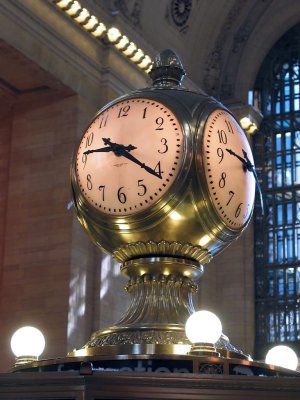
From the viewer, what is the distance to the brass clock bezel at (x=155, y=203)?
188cm

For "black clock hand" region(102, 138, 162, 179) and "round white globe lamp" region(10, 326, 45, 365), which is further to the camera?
"round white globe lamp" region(10, 326, 45, 365)

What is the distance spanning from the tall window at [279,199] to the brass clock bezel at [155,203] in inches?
662

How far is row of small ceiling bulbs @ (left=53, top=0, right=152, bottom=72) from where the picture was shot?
1521 cm

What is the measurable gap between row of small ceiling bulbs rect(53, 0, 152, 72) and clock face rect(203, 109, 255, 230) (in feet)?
44.0

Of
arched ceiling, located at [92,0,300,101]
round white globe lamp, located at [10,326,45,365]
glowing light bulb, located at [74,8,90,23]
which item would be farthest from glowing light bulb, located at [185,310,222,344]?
arched ceiling, located at [92,0,300,101]

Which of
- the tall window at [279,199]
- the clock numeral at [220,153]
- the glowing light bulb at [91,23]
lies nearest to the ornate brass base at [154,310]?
the clock numeral at [220,153]

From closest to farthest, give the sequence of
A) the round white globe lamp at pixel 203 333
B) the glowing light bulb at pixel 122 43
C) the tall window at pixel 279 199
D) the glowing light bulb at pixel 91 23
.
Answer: the round white globe lamp at pixel 203 333
the glowing light bulb at pixel 91 23
the glowing light bulb at pixel 122 43
the tall window at pixel 279 199

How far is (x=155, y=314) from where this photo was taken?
1.90 m

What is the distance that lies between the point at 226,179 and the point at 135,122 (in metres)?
0.23

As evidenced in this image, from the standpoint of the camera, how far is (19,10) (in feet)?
47.3

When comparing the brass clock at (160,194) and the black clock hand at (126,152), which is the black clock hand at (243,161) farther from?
the black clock hand at (126,152)

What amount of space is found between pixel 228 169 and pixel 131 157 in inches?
8.5

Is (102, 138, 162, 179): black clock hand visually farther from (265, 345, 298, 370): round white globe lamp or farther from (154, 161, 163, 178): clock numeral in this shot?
(265, 345, 298, 370): round white globe lamp

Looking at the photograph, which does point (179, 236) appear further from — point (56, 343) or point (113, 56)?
point (113, 56)
